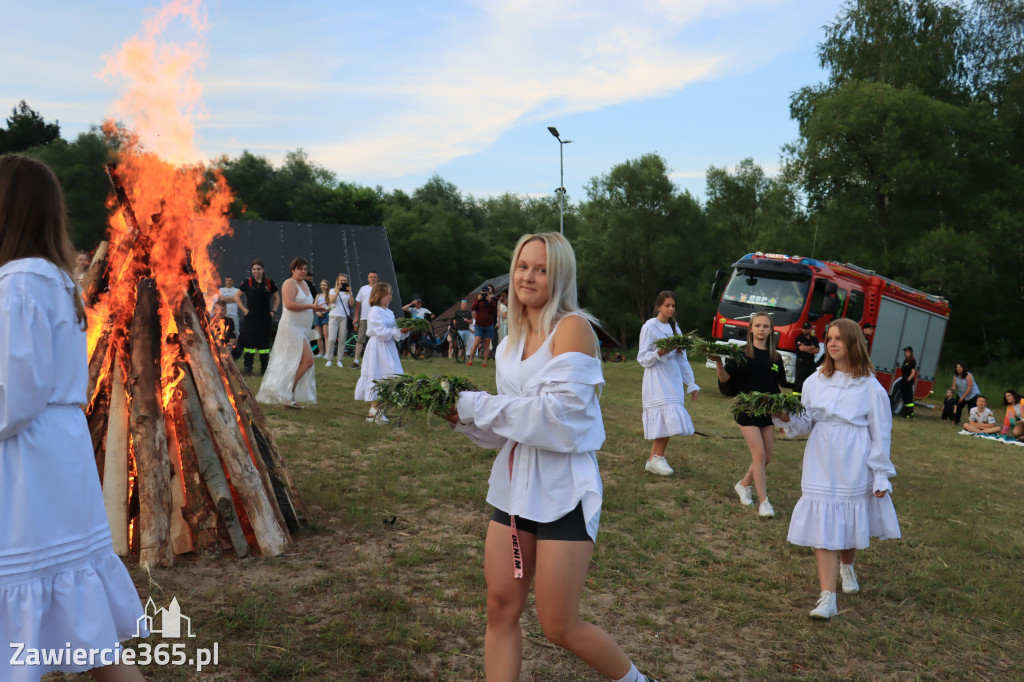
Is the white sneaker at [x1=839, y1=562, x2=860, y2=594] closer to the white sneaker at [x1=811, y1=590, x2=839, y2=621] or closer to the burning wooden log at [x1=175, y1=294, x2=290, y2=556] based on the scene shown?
the white sneaker at [x1=811, y1=590, x2=839, y2=621]

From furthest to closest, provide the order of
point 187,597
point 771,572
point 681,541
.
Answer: point 681,541 < point 771,572 < point 187,597

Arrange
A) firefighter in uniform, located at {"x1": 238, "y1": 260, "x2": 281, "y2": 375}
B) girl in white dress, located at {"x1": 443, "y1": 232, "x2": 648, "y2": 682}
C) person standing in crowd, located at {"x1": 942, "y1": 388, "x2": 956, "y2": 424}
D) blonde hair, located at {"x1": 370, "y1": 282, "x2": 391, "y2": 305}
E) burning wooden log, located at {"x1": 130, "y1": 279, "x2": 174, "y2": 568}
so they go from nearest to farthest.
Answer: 1. girl in white dress, located at {"x1": 443, "y1": 232, "x2": 648, "y2": 682}
2. burning wooden log, located at {"x1": 130, "y1": 279, "x2": 174, "y2": 568}
3. blonde hair, located at {"x1": 370, "y1": 282, "x2": 391, "y2": 305}
4. firefighter in uniform, located at {"x1": 238, "y1": 260, "x2": 281, "y2": 375}
5. person standing in crowd, located at {"x1": 942, "y1": 388, "x2": 956, "y2": 424}

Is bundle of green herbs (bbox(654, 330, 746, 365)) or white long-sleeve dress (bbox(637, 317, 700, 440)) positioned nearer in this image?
bundle of green herbs (bbox(654, 330, 746, 365))

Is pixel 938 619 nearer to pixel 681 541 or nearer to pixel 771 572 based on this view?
pixel 771 572

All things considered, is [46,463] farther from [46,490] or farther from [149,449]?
[149,449]

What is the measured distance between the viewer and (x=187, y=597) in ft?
14.8

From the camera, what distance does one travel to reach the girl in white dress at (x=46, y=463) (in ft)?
7.80

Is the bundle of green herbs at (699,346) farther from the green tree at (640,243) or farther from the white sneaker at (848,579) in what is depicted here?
the green tree at (640,243)

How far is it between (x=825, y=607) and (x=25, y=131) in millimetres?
47708

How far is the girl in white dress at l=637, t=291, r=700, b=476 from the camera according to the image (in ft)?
27.9

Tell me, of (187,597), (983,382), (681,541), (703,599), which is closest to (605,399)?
(681,541)

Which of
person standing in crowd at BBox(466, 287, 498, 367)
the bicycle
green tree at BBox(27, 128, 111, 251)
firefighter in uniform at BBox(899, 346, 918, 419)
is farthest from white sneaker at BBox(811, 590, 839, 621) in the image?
firefighter in uniform at BBox(899, 346, 918, 419)

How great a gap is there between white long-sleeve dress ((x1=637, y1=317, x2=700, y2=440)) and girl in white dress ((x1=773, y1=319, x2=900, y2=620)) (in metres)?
3.11

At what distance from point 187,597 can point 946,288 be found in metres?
31.7
